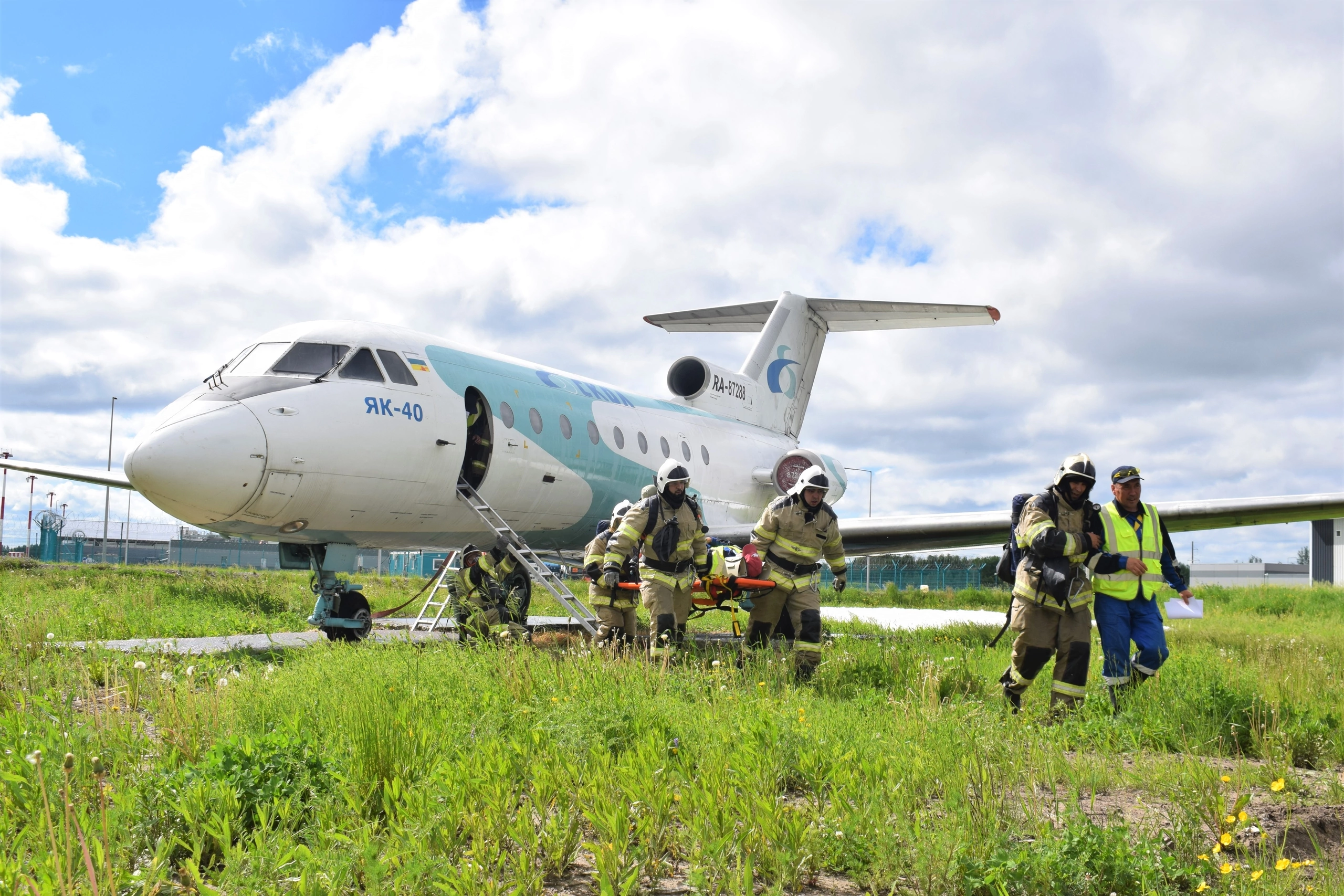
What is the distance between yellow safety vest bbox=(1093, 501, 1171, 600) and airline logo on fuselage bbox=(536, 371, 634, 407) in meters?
8.34

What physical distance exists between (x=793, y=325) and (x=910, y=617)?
7.26 m

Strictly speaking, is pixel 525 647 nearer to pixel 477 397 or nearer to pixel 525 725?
pixel 525 725

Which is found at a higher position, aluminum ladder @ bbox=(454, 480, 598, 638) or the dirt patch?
aluminum ladder @ bbox=(454, 480, 598, 638)

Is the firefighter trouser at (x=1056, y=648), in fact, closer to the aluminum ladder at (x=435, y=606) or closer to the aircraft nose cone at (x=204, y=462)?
the aluminum ladder at (x=435, y=606)

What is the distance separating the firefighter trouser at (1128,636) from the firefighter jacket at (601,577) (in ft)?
13.6

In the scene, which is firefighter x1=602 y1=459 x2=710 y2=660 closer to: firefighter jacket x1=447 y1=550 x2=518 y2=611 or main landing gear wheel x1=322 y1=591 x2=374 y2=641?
firefighter jacket x1=447 y1=550 x2=518 y2=611

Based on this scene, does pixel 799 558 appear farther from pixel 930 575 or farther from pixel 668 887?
pixel 930 575

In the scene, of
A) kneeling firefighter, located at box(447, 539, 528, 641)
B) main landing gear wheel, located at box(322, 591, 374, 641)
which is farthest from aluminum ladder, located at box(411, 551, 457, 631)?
main landing gear wheel, located at box(322, 591, 374, 641)

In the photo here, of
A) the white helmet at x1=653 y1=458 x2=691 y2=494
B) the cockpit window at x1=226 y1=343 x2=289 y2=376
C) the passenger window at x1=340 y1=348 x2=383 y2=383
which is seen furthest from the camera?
the passenger window at x1=340 y1=348 x2=383 y2=383

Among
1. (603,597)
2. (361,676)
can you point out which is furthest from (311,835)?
(603,597)

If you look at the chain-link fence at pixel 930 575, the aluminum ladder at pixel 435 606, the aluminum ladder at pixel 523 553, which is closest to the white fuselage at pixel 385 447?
the aluminum ladder at pixel 523 553

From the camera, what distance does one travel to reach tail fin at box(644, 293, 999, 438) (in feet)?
65.3

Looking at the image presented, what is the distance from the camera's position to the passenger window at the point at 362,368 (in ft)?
34.4

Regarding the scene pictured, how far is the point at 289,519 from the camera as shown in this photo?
32.8 feet
